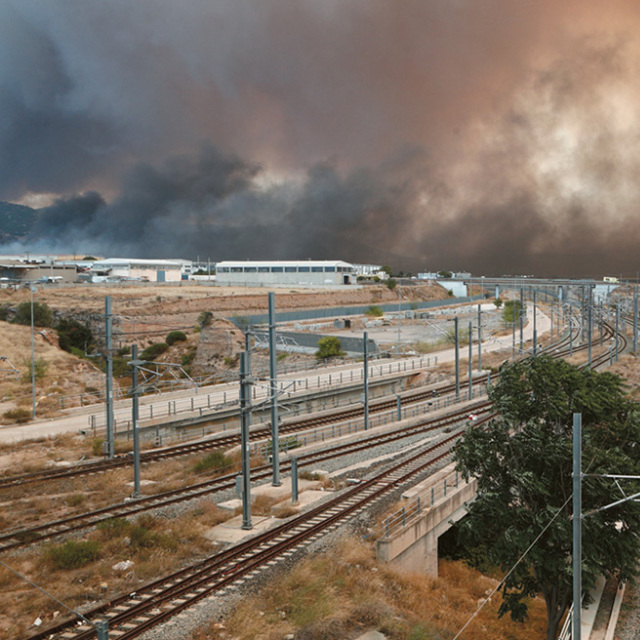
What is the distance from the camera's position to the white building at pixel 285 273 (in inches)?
5463

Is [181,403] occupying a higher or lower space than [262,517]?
higher

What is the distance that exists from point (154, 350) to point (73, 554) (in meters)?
A: 56.9

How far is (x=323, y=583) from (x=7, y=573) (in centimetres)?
878

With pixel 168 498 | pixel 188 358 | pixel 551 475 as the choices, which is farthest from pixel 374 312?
pixel 551 475

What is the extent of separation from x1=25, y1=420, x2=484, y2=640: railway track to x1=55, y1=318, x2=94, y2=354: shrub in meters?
54.3

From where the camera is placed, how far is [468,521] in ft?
57.2

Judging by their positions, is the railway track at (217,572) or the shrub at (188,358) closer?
the railway track at (217,572)

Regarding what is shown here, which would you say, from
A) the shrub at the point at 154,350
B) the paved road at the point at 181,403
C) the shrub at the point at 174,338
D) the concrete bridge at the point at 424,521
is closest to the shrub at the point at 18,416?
the paved road at the point at 181,403

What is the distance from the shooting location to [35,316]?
243 feet

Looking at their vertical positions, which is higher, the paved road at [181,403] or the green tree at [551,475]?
the green tree at [551,475]

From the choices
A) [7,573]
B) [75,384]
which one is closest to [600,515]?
[7,573]

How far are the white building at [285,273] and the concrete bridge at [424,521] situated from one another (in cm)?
11352

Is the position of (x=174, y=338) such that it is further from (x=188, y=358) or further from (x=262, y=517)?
(x=262, y=517)

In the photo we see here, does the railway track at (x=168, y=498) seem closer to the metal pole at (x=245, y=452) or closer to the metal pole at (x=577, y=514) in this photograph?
→ the metal pole at (x=245, y=452)
